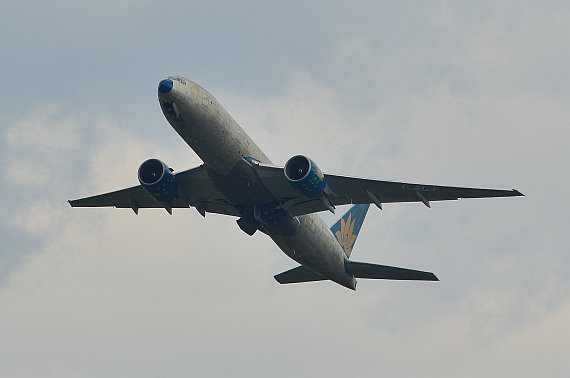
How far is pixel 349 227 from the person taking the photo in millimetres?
52281

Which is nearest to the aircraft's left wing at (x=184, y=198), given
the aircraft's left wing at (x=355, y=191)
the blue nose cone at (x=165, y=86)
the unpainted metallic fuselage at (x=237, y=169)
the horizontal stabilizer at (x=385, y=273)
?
the unpainted metallic fuselage at (x=237, y=169)

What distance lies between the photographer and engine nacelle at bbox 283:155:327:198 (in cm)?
3712

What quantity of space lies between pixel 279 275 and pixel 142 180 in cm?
1196

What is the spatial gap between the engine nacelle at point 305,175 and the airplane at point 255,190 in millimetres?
42

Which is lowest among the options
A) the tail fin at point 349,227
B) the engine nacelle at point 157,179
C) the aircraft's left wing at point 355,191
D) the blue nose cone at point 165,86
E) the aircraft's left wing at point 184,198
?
the engine nacelle at point 157,179

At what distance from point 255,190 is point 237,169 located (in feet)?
5.08

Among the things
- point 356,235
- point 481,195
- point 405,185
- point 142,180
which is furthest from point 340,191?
point 356,235

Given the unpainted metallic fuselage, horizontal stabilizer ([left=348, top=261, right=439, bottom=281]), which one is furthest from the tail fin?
the unpainted metallic fuselage

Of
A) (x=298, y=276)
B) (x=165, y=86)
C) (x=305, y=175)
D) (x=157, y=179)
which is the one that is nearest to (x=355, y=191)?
(x=305, y=175)

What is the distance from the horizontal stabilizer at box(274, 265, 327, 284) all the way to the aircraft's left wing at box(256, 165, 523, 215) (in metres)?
7.63

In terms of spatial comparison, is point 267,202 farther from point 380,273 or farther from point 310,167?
point 380,273

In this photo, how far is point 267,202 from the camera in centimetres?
4025

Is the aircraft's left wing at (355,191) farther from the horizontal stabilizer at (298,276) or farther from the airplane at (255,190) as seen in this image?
the horizontal stabilizer at (298,276)

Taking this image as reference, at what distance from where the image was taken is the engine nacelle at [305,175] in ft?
122
